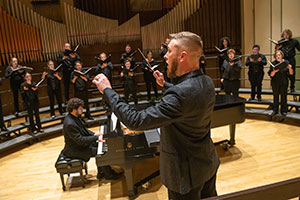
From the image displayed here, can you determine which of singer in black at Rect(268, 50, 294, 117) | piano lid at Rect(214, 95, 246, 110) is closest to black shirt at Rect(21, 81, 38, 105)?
piano lid at Rect(214, 95, 246, 110)

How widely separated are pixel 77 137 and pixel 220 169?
201cm

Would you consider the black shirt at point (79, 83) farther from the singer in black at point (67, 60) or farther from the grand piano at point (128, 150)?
the grand piano at point (128, 150)

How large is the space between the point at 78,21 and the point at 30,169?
4851mm

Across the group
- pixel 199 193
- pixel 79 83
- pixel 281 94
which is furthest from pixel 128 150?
pixel 281 94

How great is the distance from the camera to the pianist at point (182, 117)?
52.2 inches

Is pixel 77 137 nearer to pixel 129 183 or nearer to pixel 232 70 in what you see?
pixel 129 183

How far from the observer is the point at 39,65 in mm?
7668

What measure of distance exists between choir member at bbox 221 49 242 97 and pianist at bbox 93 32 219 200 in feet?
14.7

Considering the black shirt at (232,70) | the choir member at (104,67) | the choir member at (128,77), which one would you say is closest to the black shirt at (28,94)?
the choir member at (104,67)

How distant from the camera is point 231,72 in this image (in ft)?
19.0

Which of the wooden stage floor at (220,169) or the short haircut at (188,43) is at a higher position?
the short haircut at (188,43)

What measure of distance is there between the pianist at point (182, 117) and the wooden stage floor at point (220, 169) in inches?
76.3

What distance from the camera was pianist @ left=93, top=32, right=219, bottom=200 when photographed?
1326mm

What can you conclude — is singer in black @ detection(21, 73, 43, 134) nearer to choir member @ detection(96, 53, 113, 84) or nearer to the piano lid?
choir member @ detection(96, 53, 113, 84)
